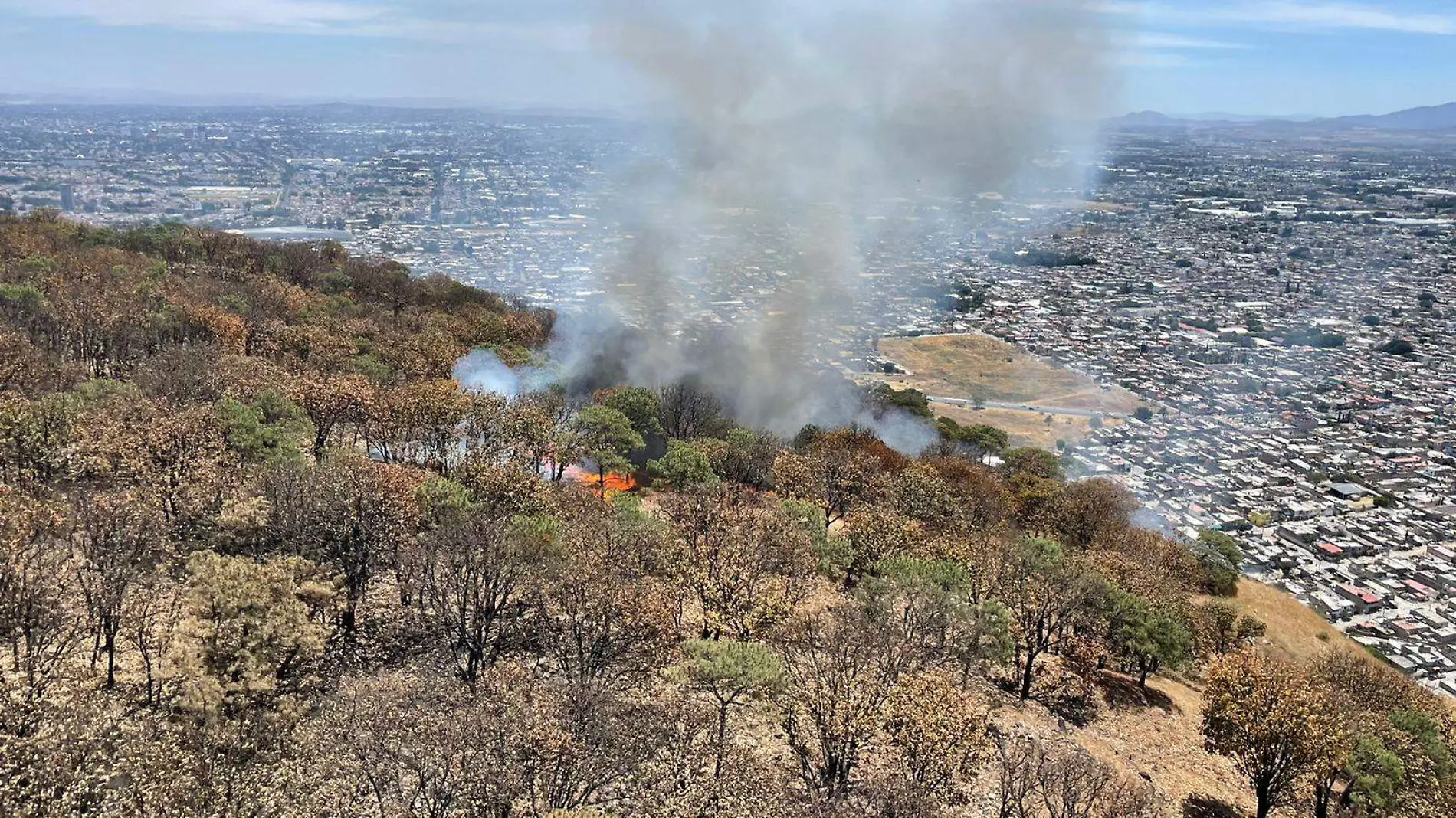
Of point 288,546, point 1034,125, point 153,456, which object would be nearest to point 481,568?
point 288,546

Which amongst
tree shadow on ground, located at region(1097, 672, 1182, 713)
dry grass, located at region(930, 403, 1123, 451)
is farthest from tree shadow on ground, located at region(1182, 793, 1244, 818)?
dry grass, located at region(930, 403, 1123, 451)

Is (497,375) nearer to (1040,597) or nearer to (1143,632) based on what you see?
(1040,597)

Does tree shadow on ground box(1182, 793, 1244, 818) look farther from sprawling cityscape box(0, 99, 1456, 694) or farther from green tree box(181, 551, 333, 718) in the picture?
sprawling cityscape box(0, 99, 1456, 694)

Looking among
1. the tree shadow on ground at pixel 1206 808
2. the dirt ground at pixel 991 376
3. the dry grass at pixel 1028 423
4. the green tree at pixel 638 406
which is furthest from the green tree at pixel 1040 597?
the dirt ground at pixel 991 376

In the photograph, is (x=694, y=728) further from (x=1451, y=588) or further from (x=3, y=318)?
(x=1451, y=588)

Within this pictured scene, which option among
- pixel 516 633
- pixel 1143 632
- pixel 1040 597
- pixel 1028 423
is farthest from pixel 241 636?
pixel 1028 423

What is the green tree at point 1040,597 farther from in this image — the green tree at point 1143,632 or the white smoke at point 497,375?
the white smoke at point 497,375
